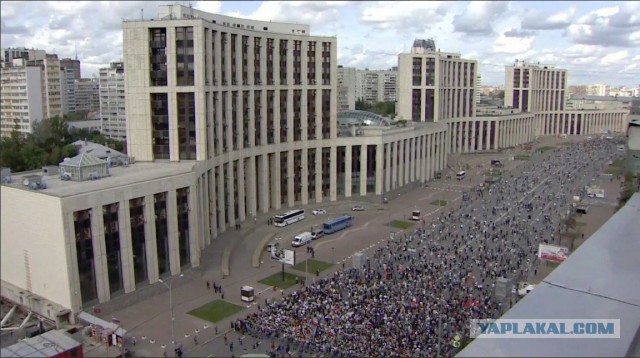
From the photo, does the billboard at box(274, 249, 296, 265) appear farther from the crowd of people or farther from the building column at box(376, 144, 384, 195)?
the building column at box(376, 144, 384, 195)

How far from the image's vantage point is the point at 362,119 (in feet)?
300

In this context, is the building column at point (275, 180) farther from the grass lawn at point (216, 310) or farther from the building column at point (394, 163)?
the grass lawn at point (216, 310)

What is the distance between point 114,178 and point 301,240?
22.4 metres

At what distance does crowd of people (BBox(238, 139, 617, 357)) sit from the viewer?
36.0 metres

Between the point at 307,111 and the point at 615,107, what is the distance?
502 ft

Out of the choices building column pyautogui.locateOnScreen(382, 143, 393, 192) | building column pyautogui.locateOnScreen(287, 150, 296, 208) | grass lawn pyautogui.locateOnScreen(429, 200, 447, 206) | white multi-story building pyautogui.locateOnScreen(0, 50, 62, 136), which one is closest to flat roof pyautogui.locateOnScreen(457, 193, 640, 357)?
building column pyautogui.locateOnScreen(287, 150, 296, 208)

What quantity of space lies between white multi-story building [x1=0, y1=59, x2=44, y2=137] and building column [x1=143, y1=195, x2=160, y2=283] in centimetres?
9352

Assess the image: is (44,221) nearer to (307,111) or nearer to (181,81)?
(181,81)

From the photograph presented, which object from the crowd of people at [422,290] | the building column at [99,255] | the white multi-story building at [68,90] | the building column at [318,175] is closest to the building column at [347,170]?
the building column at [318,175]

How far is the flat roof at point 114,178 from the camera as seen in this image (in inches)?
1586

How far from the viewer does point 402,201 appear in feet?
279

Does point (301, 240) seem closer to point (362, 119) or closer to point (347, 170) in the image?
point (347, 170)

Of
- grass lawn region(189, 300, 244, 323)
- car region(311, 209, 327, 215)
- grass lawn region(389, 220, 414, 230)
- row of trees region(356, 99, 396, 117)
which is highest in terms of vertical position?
row of trees region(356, 99, 396, 117)

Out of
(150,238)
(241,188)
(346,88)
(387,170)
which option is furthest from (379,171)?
(346,88)
